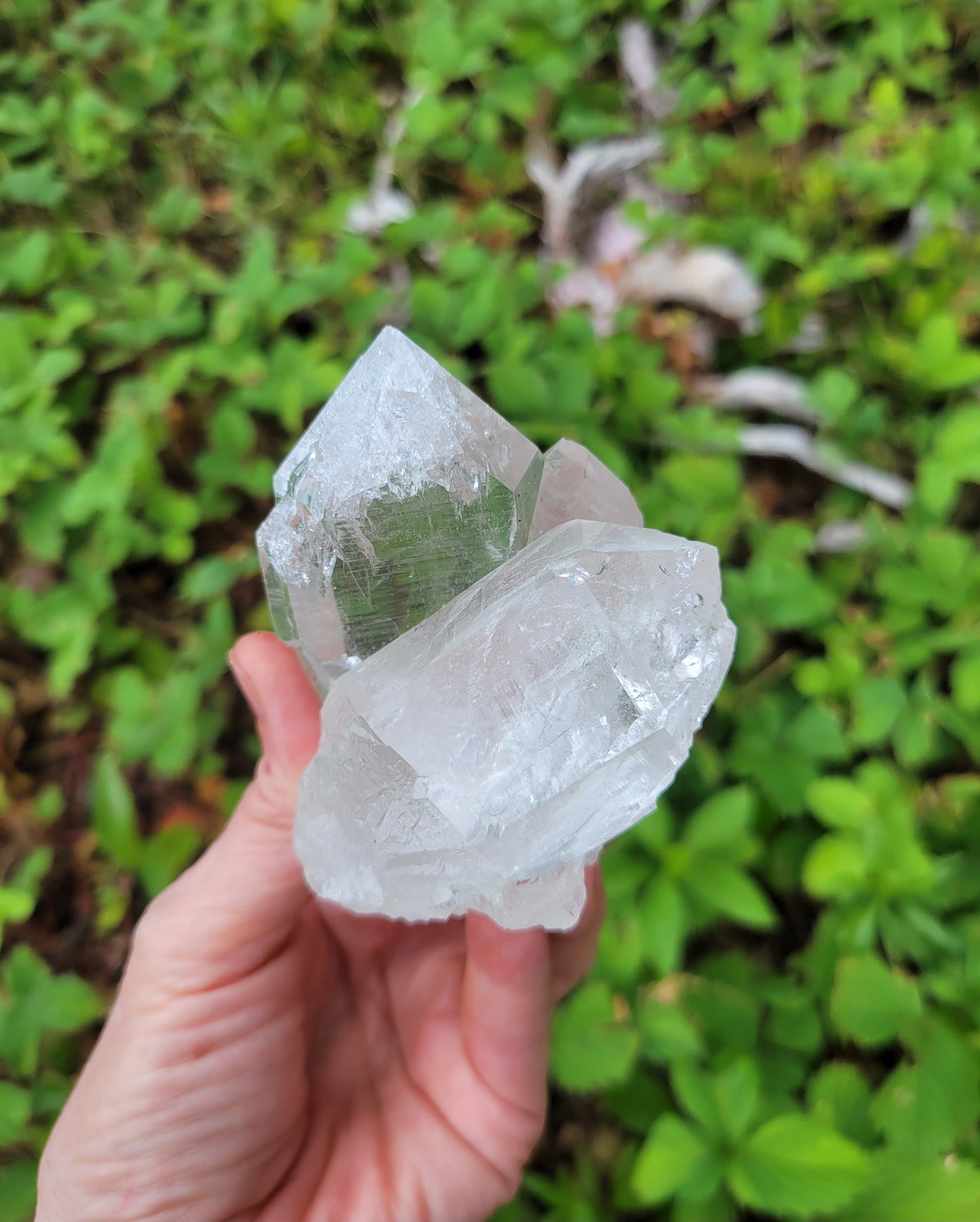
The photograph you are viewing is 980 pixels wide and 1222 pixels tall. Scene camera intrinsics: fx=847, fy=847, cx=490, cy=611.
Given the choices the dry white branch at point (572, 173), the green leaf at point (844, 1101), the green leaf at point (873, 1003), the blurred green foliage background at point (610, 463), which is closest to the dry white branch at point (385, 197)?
the blurred green foliage background at point (610, 463)

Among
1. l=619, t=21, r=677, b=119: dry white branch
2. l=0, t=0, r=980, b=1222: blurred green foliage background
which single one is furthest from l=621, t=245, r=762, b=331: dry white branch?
l=619, t=21, r=677, b=119: dry white branch

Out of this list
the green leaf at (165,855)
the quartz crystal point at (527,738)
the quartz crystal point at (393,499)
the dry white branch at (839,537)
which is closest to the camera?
the quartz crystal point at (527,738)

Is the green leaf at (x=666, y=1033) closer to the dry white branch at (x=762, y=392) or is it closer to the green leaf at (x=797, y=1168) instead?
the green leaf at (x=797, y=1168)

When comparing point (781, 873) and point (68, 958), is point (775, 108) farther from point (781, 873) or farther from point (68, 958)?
point (68, 958)

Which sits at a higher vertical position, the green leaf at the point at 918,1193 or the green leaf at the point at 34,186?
the green leaf at the point at 34,186

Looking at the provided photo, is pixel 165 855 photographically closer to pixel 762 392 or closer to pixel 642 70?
pixel 762 392

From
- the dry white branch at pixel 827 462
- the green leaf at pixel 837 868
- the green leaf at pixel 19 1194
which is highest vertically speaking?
the dry white branch at pixel 827 462
